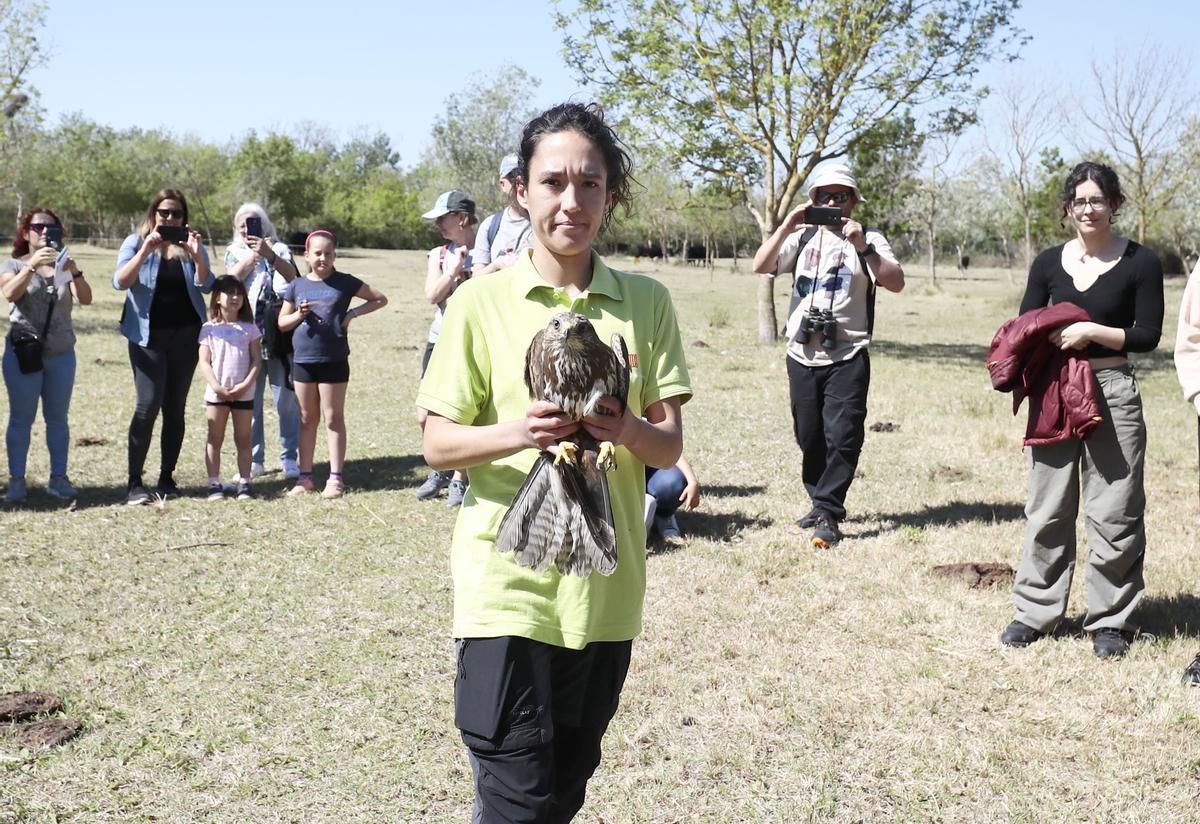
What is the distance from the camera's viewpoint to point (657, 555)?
709 cm

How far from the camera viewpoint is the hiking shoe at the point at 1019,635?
5.51 meters

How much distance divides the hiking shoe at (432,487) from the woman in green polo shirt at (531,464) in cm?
626

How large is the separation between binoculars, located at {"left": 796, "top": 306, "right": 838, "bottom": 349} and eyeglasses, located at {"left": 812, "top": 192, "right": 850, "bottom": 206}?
0.73 m

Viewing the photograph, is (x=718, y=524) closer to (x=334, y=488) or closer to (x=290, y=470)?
(x=334, y=488)

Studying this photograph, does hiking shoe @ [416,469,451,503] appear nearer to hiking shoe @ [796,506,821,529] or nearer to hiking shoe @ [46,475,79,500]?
hiking shoe @ [46,475,79,500]

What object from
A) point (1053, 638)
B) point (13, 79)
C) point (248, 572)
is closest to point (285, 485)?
point (248, 572)

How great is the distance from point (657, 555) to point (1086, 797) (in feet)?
11.3

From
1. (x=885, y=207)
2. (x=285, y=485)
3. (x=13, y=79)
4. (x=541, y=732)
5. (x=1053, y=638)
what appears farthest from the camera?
(x=885, y=207)

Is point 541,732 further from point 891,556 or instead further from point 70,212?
point 70,212

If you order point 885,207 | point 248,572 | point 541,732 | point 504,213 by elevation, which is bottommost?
point 248,572

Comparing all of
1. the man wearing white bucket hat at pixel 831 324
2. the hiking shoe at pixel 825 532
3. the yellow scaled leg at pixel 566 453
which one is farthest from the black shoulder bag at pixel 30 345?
the yellow scaled leg at pixel 566 453

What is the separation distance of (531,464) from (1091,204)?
4114 mm

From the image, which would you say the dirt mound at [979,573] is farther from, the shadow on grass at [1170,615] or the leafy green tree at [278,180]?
the leafy green tree at [278,180]

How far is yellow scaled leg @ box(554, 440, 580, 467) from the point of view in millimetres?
2273
